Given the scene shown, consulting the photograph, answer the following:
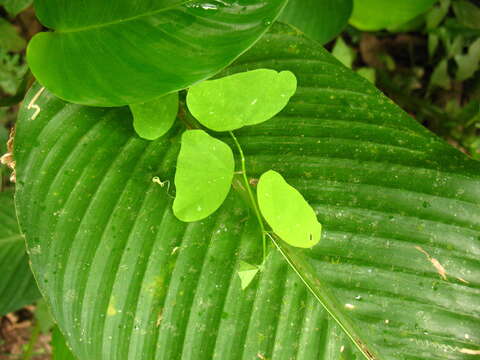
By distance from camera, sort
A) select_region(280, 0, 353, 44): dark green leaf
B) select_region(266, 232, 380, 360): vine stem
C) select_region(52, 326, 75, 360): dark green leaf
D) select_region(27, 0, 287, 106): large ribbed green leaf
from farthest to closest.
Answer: select_region(280, 0, 353, 44): dark green leaf, select_region(52, 326, 75, 360): dark green leaf, select_region(266, 232, 380, 360): vine stem, select_region(27, 0, 287, 106): large ribbed green leaf

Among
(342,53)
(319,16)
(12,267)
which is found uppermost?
(319,16)

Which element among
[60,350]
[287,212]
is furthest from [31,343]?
[287,212]

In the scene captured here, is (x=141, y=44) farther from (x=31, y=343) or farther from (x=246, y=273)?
(x=31, y=343)

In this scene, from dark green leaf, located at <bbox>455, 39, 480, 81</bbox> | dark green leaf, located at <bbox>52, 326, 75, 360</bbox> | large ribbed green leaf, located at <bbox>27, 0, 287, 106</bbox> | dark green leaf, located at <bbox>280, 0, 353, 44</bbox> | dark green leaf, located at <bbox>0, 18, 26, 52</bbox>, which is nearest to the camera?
large ribbed green leaf, located at <bbox>27, 0, 287, 106</bbox>

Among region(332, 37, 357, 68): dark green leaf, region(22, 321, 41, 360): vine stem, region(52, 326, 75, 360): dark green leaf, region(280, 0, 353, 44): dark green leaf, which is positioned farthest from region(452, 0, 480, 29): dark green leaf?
region(22, 321, 41, 360): vine stem

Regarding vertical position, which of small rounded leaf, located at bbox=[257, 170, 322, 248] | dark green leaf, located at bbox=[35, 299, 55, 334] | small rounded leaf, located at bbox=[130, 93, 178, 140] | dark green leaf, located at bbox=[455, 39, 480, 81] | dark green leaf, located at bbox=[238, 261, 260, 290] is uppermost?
small rounded leaf, located at bbox=[130, 93, 178, 140]

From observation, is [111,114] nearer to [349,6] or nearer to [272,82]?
[272,82]

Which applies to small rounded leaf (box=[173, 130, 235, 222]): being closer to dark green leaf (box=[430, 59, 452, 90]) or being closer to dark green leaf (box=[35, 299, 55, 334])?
dark green leaf (box=[35, 299, 55, 334])
